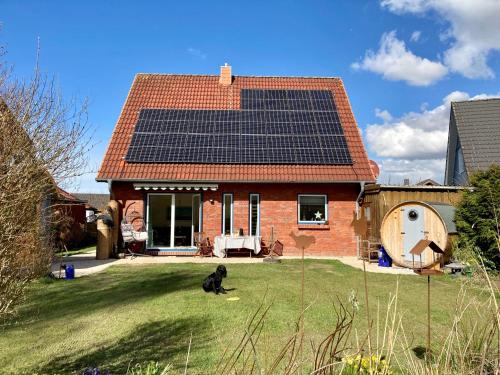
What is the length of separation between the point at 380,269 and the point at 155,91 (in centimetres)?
1441

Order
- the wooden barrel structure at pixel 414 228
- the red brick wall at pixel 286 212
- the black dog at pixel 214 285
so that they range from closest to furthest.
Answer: the black dog at pixel 214 285, the wooden barrel structure at pixel 414 228, the red brick wall at pixel 286 212

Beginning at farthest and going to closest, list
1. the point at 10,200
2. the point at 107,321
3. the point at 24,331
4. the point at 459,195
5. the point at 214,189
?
1. the point at 214,189
2. the point at 459,195
3. the point at 107,321
4. the point at 24,331
5. the point at 10,200

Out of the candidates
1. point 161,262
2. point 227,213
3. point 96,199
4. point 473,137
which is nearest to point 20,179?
point 161,262

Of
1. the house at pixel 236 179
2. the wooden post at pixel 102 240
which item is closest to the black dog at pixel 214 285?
the wooden post at pixel 102 240

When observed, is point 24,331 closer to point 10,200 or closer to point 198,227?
point 10,200

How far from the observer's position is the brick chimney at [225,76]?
22469 millimetres

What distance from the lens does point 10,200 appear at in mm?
3850

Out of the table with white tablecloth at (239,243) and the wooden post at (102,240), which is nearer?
the wooden post at (102,240)

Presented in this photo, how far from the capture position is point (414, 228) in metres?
13.4

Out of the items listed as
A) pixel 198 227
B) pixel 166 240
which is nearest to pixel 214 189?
pixel 198 227

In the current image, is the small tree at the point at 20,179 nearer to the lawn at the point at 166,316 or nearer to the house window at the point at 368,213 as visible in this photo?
the lawn at the point at 166,316

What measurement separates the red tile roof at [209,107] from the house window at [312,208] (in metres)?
0.98

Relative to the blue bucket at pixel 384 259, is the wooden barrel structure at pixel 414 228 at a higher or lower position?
higher

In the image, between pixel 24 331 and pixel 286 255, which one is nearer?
pixel 24 331
